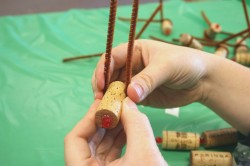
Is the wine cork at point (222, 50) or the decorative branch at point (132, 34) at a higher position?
the decorative branch at point (132, 34)

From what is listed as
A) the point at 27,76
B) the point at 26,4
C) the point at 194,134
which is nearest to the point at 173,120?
the point at 194,134

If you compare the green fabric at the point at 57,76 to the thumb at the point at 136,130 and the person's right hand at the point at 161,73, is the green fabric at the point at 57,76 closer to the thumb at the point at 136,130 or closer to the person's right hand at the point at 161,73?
the person's right hand at the point at 161,73

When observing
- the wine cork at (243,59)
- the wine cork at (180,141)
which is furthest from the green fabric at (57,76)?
the wine cork at (243,59)

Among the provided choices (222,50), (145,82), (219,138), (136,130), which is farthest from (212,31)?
(136,130)

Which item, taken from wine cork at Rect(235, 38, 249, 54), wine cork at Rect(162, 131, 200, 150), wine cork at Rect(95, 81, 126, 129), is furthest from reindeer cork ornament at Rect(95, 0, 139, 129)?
wine cork at Rect(235, 38, 249, 54)

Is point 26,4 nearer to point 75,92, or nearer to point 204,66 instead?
point 75,92

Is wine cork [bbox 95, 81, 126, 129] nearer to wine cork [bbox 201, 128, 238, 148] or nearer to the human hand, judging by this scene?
the human hand
